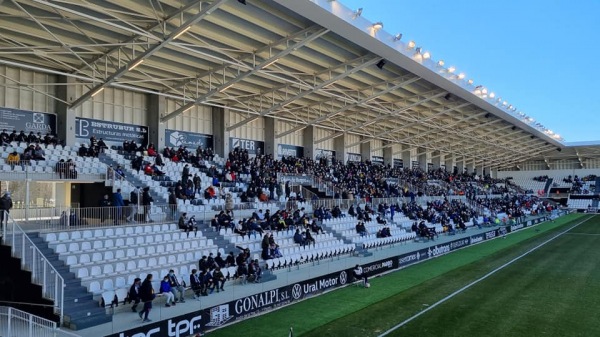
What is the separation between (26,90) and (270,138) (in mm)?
18582

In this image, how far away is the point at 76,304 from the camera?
38.4 ft

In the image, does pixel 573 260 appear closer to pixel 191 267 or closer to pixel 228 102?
pixel 191 267

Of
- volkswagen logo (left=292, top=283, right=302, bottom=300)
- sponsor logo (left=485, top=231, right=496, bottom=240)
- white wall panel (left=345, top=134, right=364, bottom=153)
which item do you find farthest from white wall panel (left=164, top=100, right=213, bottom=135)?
sponsor logo (left=485, top=231, right=496, bottom=240)

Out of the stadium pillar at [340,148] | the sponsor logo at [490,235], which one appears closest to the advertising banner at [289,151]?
the stadium pillar at [340,148]

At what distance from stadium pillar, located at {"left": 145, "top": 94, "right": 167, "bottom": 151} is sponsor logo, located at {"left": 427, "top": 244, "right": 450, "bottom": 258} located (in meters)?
16.6

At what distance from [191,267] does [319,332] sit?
214 inches

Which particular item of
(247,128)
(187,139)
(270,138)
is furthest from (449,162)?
(187,139)

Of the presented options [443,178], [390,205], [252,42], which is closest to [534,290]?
[252,42]

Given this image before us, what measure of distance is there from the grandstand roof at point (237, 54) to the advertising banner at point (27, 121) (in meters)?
1.57

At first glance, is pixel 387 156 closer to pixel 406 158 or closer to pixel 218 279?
pixel 406 158

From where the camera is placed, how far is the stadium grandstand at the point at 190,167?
1295 cm

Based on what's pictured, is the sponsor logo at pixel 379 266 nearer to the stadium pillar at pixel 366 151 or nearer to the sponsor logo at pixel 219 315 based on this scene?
the sponsor logo at pixel 219 315

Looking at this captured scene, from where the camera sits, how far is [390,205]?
34062 millimetres

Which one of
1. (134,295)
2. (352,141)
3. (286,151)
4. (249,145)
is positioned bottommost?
(134,295)
